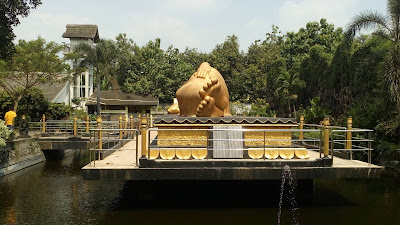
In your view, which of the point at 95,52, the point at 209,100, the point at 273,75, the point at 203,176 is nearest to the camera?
the point at 203,176

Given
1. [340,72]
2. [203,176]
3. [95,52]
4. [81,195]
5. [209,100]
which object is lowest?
[81,195]

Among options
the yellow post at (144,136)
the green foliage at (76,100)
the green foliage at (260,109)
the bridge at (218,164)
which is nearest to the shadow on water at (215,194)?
the bridge at (218,164)

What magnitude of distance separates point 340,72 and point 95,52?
20569 millimetres

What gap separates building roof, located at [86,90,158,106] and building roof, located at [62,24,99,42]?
6.91m

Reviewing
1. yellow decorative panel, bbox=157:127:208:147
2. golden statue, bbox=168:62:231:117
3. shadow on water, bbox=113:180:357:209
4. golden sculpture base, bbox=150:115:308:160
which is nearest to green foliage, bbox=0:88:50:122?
golden statue, bbox=168:62:231:117

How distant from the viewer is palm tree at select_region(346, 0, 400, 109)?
13.8 metres

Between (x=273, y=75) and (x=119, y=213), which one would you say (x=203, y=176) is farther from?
(x=273, y=75)

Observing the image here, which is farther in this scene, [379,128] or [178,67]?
[178,67]

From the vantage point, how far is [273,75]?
36.2 metres

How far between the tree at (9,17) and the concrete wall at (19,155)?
15.2ft

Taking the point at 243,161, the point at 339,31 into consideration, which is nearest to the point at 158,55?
the point at 339,31

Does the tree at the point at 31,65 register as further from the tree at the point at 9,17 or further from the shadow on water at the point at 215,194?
the shadow on water at the point at 215,194

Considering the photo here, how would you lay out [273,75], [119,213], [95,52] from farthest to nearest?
[273,75], [95,52], [119,213]

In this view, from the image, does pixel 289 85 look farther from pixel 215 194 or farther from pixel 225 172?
pixel 225 172
